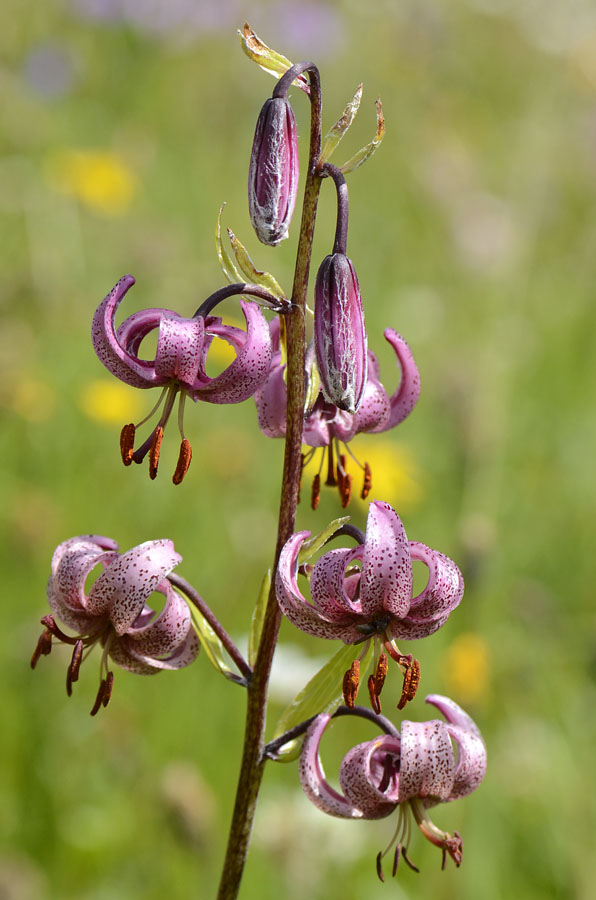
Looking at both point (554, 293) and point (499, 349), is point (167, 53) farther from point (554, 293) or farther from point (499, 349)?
point (499, 349)

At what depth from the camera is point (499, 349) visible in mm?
2725

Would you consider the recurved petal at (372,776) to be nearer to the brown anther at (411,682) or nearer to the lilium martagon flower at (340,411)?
the brown anther at (411,682)

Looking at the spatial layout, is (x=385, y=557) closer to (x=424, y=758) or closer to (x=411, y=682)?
(x=411, y=682)

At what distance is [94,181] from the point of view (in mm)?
3756

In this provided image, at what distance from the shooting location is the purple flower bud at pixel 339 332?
0.98 m

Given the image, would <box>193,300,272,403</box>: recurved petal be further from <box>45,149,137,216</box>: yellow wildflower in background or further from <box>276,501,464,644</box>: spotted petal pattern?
<box>45,149,137,216</box>: yellow wildflower in background

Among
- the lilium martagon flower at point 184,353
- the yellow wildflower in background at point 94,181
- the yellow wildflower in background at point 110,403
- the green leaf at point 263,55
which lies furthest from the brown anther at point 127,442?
the yellow wildflower in background at point 94,181

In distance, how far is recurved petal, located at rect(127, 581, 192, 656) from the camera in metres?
1.09

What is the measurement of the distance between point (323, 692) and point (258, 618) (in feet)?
0.35

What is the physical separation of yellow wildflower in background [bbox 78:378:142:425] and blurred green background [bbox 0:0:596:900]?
0.5 inches

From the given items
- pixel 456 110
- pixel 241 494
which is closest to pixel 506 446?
pixel 241 494

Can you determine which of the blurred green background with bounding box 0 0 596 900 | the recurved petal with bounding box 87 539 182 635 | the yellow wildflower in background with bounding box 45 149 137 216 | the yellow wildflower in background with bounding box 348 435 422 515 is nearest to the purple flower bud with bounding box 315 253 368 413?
the recurved petal with bounding box 87 539 182 635

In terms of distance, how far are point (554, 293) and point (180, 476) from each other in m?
3.92

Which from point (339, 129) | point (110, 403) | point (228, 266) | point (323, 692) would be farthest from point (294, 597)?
point (110, 403)
